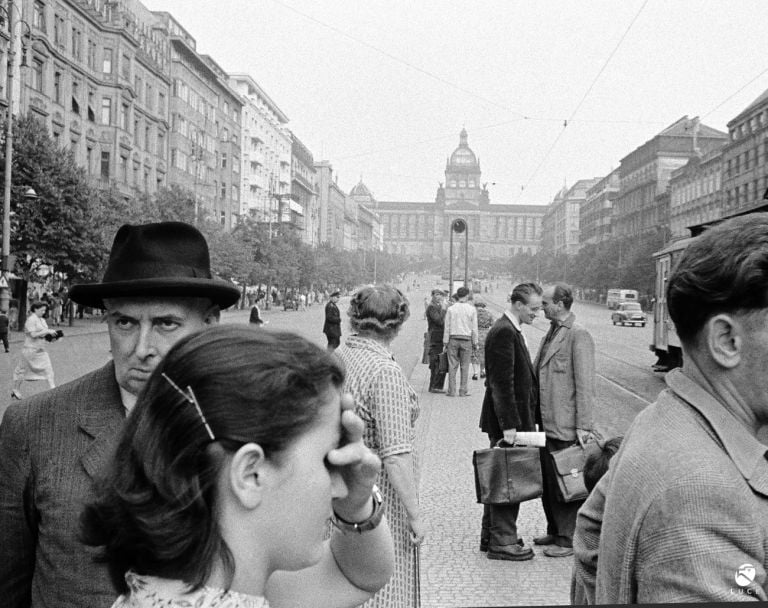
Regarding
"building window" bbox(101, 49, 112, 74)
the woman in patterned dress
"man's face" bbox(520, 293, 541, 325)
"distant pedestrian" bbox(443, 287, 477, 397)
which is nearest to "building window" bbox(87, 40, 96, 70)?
"building window" bbox(101, 49, 112, 74)

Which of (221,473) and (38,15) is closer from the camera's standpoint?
(221,473)

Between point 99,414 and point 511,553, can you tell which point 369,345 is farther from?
point 511,553

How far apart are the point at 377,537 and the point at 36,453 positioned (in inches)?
34.5

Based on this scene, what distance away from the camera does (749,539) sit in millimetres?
1346

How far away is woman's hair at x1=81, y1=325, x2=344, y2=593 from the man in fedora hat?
1.72ft

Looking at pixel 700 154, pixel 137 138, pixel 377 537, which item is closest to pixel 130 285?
pixel 377 537

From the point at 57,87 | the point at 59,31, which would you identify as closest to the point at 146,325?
the point at 59,31

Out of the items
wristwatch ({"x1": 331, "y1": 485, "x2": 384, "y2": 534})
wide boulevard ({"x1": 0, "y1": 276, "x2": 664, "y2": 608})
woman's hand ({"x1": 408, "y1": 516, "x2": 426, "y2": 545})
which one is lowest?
wide boulevard ({"x1": 0, "y1": 276, "x2": 664, "y2": 608})

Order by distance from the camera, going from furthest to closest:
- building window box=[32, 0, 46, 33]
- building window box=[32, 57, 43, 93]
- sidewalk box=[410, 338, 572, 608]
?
building window box=[32, 57, 43, 93]
building window box=[32, 0, 46, 33]
sidewalk box=[410, 338, 572, 608]

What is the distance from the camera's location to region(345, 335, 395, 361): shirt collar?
11.6ft

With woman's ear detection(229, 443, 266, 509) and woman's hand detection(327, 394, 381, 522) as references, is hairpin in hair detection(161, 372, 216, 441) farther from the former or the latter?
woman's hand detection(327, 394, 381, 522)

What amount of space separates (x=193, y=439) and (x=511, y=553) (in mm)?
4802

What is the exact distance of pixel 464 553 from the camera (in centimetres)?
577

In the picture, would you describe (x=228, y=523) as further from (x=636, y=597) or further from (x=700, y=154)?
(x=700, y=154)
